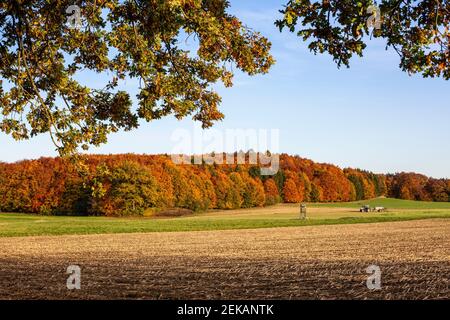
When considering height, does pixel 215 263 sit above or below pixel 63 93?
below

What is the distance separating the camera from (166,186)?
322 feet

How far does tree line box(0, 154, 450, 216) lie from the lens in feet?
282

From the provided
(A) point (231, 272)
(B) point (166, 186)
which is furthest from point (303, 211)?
(A) point (231, 272)

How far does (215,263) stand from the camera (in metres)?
20.5

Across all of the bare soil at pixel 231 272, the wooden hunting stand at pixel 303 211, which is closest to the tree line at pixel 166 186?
the wooden hunting stand at pixel 303 211

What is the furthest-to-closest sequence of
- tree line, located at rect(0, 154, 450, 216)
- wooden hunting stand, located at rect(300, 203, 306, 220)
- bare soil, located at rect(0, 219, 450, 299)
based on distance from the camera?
tree line, located at rect(0, 154, 450, 216) → wooden hunting stand, located at rect(300, 203, 306, 220) → bare soil, located at rect(0, 219, 450, 299)

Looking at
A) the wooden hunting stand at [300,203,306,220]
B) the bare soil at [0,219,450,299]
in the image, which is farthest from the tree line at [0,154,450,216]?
the bare soil at [0,219,450,299]

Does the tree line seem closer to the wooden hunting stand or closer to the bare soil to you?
the wooden hunting stand

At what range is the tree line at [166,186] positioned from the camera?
282ft

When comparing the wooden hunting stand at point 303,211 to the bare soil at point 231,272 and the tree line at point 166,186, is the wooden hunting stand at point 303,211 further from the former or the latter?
the bare soil at point 231,272
